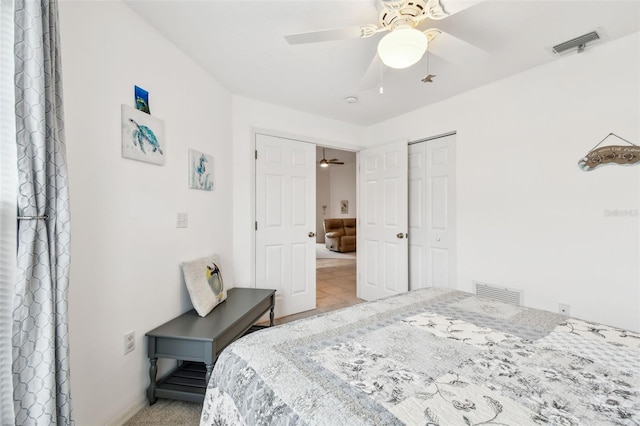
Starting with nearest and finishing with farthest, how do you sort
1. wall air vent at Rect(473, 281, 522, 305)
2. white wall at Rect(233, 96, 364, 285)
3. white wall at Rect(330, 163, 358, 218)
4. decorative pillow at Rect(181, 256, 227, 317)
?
decorative pillow at Rect(181, 256, 227, 317) → wall air vent at Rect(473, 281, 522, 305) → white wall at Rect(233, 96, 364, 285) → white wall at Rect(330, 163, 358, 218)

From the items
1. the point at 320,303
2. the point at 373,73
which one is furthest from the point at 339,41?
the point at 320,303

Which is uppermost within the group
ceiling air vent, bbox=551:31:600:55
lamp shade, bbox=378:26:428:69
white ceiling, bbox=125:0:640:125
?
white ceiling, bbox=125:0:640:125

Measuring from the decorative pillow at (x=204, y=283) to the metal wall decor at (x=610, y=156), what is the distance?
295cm

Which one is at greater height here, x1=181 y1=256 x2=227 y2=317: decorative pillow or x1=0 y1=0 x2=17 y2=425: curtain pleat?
x1=0 y1=0 x2=17 y2=425: curtain pleat

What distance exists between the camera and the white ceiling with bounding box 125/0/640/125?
169 cm

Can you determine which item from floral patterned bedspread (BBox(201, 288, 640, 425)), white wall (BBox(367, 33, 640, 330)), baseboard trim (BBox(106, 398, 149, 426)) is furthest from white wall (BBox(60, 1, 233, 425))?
white wall (BBox(367, 33, 640, 330))

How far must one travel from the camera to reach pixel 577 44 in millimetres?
2012

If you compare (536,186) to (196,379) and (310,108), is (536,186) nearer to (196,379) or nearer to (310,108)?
(310,108)

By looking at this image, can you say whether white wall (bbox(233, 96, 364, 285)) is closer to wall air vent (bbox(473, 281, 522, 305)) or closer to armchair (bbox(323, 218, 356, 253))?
wall air vent (bbox(473, 281, 522, 305))

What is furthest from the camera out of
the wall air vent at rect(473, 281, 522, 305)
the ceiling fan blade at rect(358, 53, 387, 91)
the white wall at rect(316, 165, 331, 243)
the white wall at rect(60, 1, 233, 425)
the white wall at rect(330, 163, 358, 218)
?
the white wall at rect(316, 165, 331, 243)

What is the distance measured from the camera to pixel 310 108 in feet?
10.9

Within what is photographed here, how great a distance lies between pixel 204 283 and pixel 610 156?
308 cm

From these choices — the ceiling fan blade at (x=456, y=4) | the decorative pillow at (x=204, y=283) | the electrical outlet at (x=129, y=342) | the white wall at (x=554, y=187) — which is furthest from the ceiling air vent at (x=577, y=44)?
the electrical outlet at (x=129, y=342)

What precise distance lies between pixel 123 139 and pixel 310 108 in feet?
6.84
